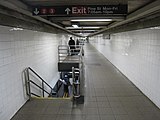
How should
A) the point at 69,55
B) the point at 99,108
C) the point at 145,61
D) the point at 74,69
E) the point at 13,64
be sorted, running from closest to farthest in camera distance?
the point at 13,64 → the point at 99,108 → the point at 74,69 → the point at 145,61 → the point at 69,55

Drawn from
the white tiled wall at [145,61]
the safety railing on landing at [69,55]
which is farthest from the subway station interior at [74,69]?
the safety railing on landing at [69,55]

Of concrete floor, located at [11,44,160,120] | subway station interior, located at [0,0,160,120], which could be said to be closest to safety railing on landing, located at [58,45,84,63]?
subway station interior, located at [0,0,160,120]

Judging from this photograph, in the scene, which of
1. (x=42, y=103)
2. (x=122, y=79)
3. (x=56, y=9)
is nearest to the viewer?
(x=56, y=9)

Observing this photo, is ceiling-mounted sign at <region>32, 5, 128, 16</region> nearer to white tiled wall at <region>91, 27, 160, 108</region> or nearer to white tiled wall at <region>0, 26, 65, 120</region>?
Answer: white tiled wall at <region>0, 26, 65, 120</region>

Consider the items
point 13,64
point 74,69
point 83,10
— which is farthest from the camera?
point 74,69

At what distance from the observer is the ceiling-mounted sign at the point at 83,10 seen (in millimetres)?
3006

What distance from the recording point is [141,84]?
16.1ft

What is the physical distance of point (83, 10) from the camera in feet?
9.93

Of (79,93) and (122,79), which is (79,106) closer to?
(79,93)

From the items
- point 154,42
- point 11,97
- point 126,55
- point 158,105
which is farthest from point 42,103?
point 126,55

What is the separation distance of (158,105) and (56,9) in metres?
3.30

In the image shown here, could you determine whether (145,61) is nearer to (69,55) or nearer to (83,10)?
(83,10)

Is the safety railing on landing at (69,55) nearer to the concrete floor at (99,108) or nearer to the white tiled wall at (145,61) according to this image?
the white tiled wall at (145,61)

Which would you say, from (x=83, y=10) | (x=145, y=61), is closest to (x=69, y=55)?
(x=145, y=61)
